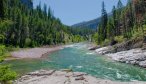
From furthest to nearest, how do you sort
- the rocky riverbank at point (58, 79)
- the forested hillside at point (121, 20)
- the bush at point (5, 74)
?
the forested hillside at point (121, 20) → the rocky riverbank at point (58, 79) → the bush at point (5, 74)

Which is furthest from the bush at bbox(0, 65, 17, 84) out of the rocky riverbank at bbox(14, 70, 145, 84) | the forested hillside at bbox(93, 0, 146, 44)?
the forested hillside at bbox(93, 0, 146, 44)

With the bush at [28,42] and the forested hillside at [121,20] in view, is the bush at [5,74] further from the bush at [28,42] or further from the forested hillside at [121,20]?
the bush at [28,42]

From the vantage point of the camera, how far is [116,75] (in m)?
49.4

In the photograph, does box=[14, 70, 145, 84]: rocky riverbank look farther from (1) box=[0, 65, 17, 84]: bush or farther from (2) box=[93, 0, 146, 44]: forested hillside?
(2) box=[93, 0, 146, 44]: forested hillside

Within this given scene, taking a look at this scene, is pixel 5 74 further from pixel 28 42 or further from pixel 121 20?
pixel 121 20

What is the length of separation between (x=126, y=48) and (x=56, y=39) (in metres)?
101

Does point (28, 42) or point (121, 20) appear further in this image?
point (121, 20)

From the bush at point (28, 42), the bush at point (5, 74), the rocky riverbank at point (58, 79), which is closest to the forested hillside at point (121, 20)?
the bush at point (28, 42)

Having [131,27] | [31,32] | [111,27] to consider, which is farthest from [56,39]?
[131,27]

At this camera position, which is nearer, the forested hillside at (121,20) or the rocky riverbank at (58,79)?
the rocky riverbank at (58,79)

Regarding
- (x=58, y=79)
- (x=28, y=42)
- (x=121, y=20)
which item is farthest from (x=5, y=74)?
(x=121, y=20)

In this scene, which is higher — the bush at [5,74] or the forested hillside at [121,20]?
the forested hillside at [121,20]

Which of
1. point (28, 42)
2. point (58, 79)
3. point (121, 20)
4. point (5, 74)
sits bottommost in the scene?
point (58, 79)

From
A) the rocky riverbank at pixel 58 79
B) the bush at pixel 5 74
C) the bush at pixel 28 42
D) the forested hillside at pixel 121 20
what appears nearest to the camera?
the bush at pixel 5 74
